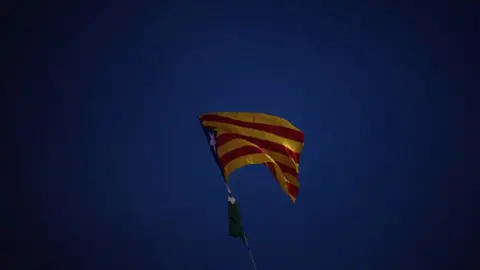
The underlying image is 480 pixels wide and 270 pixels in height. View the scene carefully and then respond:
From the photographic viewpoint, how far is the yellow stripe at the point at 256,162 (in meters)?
2.05

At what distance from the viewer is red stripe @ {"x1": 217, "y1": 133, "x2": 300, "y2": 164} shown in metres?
2.05

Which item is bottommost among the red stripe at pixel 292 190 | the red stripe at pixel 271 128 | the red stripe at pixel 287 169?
the red stripe at pixel 292 190

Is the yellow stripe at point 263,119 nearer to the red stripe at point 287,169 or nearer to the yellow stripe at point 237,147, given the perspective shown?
the yellow stripe at point 237,147

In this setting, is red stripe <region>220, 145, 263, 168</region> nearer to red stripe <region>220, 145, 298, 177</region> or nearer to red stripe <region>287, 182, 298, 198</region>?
red stripe <region>220, 145, 298, 177</region>

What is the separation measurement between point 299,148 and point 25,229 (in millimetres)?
2305

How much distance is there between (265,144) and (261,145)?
0.03 metres

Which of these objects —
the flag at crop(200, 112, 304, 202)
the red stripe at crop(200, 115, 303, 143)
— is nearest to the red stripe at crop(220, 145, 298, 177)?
the flag at crop(200, 112, 304, 202)

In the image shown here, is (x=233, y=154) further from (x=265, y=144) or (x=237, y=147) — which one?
(x=265, y=144)

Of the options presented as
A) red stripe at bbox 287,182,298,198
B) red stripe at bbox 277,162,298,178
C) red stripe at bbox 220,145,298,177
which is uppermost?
red stripe at bbox 220,145,298,177

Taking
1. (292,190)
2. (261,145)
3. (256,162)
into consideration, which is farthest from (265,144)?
(292,190)

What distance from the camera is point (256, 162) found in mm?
2078

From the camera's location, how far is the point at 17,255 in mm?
2553

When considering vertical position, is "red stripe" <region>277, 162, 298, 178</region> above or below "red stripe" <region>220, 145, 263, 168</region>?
below

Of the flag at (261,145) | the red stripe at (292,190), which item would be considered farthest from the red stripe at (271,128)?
the red stripe at (292,190)
